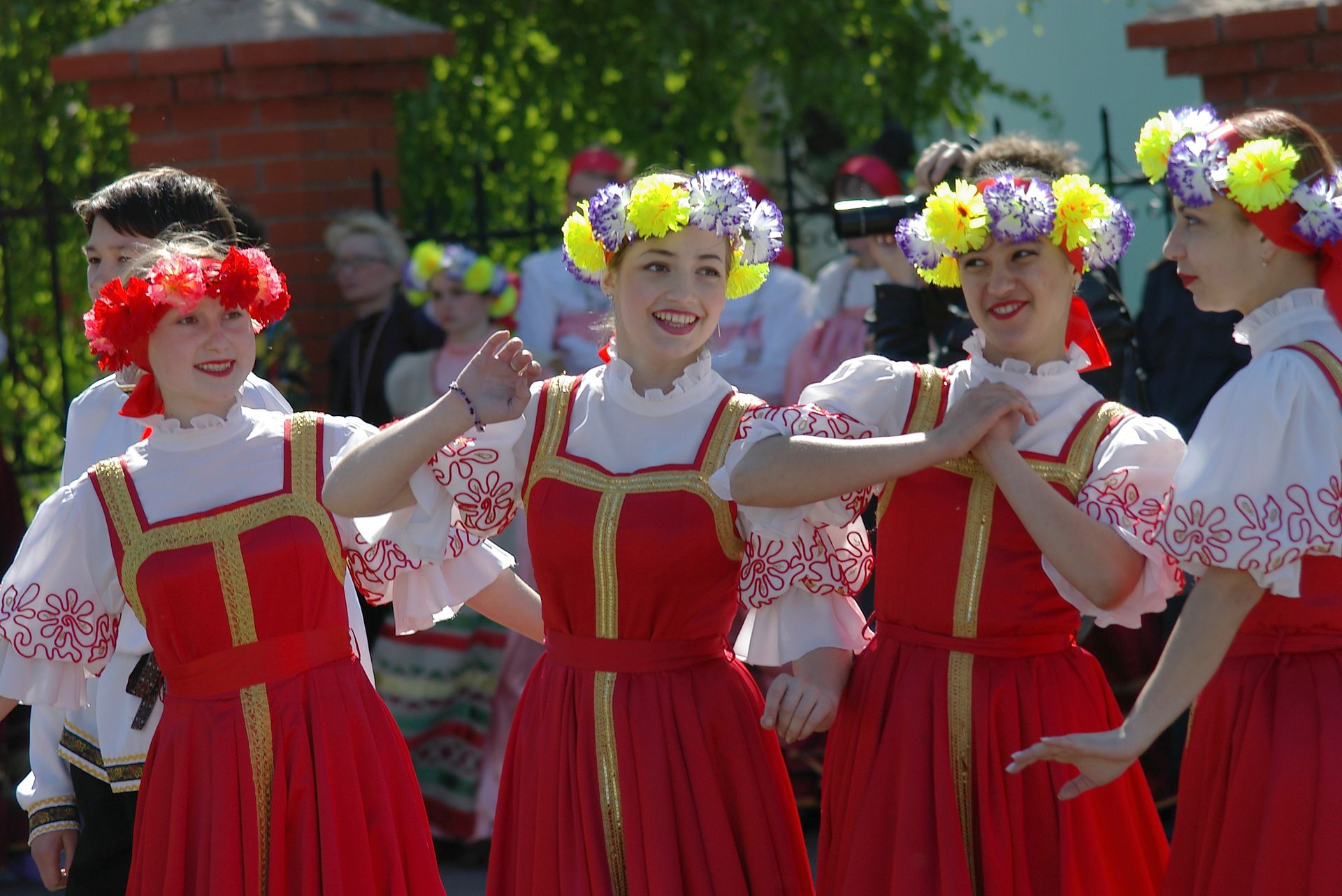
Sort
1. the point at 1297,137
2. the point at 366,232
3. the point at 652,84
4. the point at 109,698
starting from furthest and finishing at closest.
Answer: the point at 652,84
the point at 366,232
the point at 109,698
the point at 1297,137

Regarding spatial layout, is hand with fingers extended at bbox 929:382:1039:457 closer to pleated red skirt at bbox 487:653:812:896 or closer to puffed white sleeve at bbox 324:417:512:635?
pleated red skirt at bbox 487:653:812:896

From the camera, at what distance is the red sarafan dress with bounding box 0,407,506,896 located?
3.01 meters

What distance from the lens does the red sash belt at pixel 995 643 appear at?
9.92ft

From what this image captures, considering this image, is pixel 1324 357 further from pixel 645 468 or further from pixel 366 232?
pixel 366 232

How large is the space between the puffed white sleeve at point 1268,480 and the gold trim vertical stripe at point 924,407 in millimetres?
512

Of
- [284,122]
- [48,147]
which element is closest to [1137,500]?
[284,122]

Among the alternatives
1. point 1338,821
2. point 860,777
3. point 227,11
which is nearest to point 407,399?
point 227,11

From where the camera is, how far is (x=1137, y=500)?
2.90 m

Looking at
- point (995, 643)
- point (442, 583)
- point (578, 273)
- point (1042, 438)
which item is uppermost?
point (578, 273)

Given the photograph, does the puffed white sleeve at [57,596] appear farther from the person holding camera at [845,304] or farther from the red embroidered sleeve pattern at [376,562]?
the person holding camera at [845,304]

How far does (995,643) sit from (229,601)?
4.39ft

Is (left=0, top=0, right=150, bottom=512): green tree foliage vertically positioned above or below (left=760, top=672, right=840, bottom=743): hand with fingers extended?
above

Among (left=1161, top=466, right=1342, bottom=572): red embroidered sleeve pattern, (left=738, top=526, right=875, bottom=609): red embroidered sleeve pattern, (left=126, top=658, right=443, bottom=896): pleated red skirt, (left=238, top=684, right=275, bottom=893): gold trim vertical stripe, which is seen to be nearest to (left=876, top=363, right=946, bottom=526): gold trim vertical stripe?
(left=738, top=526, right=875, bottom=609): red embroidered sleeve pattern

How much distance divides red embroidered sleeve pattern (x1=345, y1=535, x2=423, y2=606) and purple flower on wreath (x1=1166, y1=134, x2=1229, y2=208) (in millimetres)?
1488
